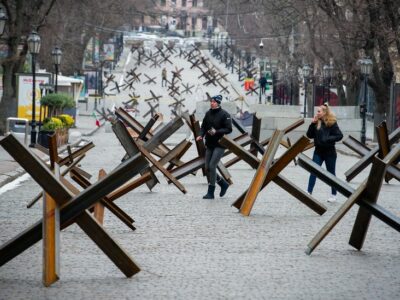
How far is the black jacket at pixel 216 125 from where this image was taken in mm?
18812

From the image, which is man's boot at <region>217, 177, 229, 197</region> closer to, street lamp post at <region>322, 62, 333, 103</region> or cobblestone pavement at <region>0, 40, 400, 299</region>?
cobblestone pavement at <region>0, 40, 400, 299</region>

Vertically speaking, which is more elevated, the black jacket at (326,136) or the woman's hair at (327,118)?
the woman's hair at (327,118)

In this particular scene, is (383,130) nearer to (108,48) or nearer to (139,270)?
(139,270)

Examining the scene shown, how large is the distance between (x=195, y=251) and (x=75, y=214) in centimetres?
249

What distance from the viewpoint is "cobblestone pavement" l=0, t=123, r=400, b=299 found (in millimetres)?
9844

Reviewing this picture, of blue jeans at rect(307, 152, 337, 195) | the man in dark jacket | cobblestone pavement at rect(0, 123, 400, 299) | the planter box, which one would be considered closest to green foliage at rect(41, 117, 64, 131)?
the planter box

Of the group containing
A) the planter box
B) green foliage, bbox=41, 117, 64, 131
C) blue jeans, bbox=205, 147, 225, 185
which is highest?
blue jeans, bbox=205, 147, 225, 185

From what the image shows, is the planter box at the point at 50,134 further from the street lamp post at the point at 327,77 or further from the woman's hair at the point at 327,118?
the street lamp post at the point at 327,77

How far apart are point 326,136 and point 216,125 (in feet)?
5.50

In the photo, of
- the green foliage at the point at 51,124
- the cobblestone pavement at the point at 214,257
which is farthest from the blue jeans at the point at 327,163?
the green foliage at the point at 51,124

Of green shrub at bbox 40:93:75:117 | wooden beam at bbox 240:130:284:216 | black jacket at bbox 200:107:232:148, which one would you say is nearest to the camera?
wooden beam at bbox 240:130:284:216

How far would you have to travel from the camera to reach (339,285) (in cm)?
1021

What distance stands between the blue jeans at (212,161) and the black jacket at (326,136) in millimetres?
1445

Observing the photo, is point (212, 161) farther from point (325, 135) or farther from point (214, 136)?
point (325, 135)
